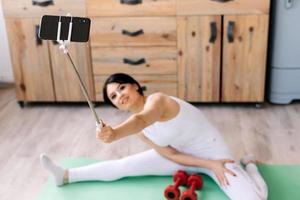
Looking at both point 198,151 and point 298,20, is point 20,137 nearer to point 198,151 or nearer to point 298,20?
point 198,151

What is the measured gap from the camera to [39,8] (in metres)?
2.53

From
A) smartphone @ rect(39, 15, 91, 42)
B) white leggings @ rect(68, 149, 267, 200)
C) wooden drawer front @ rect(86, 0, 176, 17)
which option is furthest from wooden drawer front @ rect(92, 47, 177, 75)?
smartphone @ rect(39, 15, 91, 42)

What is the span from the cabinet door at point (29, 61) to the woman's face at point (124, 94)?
3.73 feet

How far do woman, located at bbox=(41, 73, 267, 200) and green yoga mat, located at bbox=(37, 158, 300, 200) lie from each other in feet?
0.10

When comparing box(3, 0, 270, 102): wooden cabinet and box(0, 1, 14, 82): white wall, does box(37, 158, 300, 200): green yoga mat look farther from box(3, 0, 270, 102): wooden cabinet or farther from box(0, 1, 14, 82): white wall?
box(0, 1, 14, 82): white wall

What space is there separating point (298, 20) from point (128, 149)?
47.6 inches

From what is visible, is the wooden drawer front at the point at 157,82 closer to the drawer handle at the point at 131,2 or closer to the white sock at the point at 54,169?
the drawer handle at the point at 131,2

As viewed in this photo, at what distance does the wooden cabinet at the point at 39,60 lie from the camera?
2.55 meters

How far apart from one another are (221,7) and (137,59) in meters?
0.57

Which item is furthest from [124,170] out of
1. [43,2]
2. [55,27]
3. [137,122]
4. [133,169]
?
[43,2]

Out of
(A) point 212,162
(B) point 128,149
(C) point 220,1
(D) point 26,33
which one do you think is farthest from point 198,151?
(D) point 26,33

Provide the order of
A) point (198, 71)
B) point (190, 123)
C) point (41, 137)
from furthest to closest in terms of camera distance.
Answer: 1. point (198, 71)
2. point (41, 137)
3. point (190, 123)

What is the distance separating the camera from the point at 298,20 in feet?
8.14

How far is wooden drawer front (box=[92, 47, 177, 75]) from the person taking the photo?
8.46 feet
